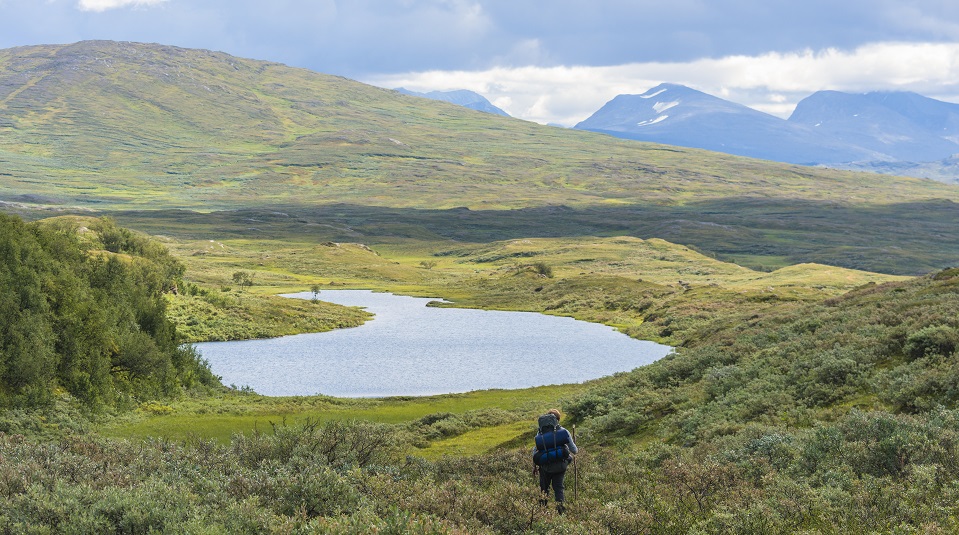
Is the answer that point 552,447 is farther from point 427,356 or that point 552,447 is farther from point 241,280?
point 241,280

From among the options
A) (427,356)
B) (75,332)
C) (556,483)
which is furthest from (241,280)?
(556,483)

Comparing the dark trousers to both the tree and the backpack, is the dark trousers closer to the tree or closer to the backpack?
the backpack

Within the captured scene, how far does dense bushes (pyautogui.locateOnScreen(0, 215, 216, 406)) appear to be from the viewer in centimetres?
3562

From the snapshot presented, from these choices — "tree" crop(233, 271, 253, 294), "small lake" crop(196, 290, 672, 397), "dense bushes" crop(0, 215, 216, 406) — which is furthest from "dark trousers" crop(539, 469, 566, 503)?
"tree" crop(233, 271, 253, 294)

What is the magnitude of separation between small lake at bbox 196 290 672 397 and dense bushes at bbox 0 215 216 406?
1084 cm

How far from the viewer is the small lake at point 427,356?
6216 cm

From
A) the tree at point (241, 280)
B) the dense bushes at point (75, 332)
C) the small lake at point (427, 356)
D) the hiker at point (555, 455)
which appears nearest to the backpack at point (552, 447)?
the hiker at point (555, 455)

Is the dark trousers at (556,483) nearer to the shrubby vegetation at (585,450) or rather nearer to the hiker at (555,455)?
the hiker at (555,455)

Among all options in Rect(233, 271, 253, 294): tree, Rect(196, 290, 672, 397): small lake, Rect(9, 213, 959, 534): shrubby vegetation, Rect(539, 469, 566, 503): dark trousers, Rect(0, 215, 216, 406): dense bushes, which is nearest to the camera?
Rect(9, 213, 959, 534): shrubby vegetation

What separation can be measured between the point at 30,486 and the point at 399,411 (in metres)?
35.1

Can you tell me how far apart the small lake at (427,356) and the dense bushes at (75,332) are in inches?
427

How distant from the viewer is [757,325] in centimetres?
5500

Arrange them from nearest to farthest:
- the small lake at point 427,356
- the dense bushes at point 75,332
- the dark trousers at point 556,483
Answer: the dark trousers at point 556,483, the dense bushes at point 75,332, the small lake at point 427,356

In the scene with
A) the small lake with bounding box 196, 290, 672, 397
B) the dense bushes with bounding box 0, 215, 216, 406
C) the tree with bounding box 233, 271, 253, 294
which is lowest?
the small lake with bounding box 196, 290, 672, 397
